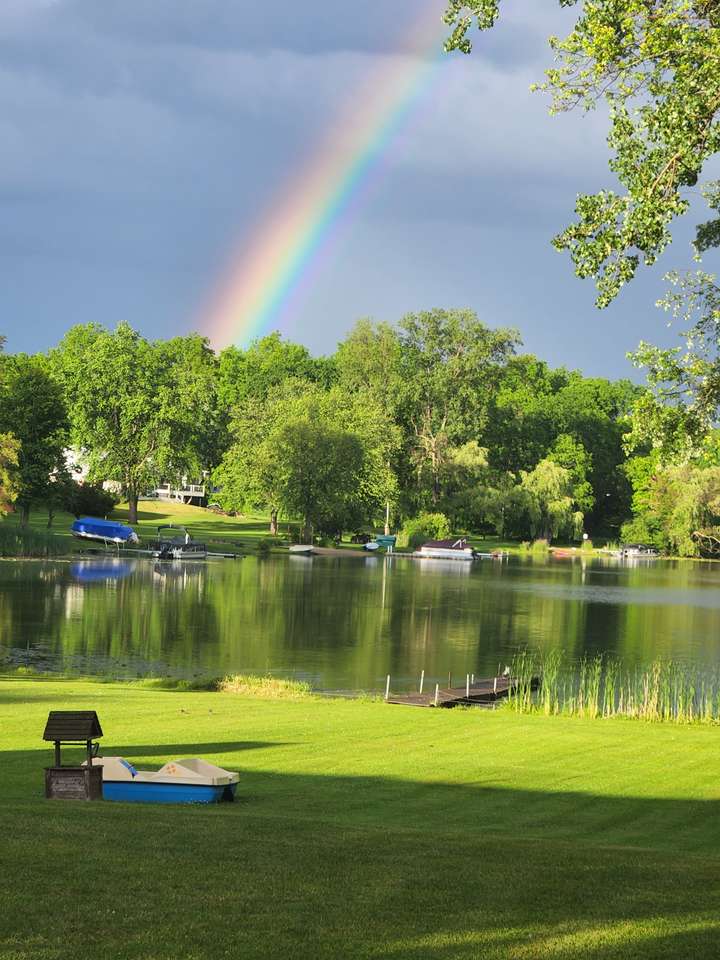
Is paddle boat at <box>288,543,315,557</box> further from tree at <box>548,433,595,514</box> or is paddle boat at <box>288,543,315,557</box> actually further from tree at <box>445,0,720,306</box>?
tree at <box>445,0,720,306</box>

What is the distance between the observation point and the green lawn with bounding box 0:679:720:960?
333 inches

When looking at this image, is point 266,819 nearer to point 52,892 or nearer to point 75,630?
point 52,892

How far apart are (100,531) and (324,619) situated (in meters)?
42.8

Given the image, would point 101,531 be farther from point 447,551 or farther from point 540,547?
point 540,547

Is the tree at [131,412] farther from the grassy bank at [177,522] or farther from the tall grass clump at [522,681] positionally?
the tall grass clump at [522,681]

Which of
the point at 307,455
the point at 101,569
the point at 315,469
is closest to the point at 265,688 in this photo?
the point at 101,569

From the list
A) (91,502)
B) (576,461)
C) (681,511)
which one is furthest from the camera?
(576,461)

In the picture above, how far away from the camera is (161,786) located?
1427 cm

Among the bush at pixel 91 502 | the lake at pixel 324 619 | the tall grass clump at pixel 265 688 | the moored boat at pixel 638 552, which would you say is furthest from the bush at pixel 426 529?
the tall grass clump at pixel 265 688

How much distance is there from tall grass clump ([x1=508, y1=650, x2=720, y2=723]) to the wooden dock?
0.35 meters

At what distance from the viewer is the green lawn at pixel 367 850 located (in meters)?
8.45

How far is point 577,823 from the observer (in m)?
15.0

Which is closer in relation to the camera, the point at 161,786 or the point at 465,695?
the point at 161,786

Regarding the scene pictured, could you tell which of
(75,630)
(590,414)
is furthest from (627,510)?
(75,630)
